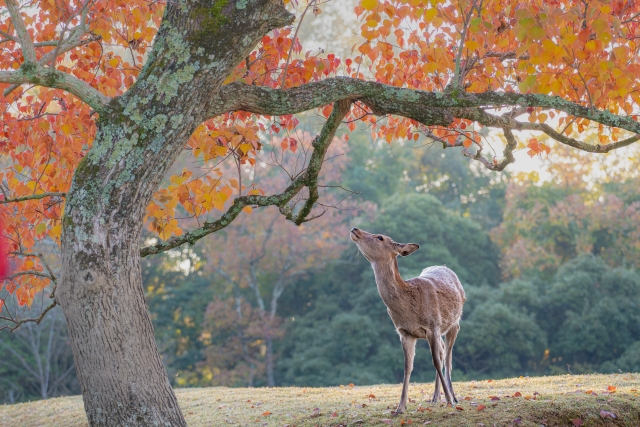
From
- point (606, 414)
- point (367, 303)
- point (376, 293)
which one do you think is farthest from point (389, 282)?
point (367, 303)

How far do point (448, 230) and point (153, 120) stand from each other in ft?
66.3

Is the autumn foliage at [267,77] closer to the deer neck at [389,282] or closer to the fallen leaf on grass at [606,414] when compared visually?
the deer neck at [389,282]

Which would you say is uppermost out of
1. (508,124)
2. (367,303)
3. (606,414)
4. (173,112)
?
(367,303)

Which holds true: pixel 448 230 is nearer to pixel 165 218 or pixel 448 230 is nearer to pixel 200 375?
pixel 200 375

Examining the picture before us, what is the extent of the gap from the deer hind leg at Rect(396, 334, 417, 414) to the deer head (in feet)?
2.72

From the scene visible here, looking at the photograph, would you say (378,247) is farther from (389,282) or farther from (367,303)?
(367,303)

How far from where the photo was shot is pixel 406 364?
652 cm

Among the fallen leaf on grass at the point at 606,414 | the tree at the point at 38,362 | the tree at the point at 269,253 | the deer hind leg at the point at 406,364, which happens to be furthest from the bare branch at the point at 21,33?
the tree at the point at 269,253

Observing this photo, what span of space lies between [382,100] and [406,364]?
99.8 inches

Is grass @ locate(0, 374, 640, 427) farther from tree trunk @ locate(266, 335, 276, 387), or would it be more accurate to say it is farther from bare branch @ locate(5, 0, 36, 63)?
tree trunk @ locate(266, 335, 276, 387)

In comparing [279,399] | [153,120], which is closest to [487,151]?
[279,399]

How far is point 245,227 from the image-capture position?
24.3 metres

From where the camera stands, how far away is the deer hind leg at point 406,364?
655 centimetres

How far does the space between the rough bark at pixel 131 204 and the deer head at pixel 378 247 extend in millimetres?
2204
